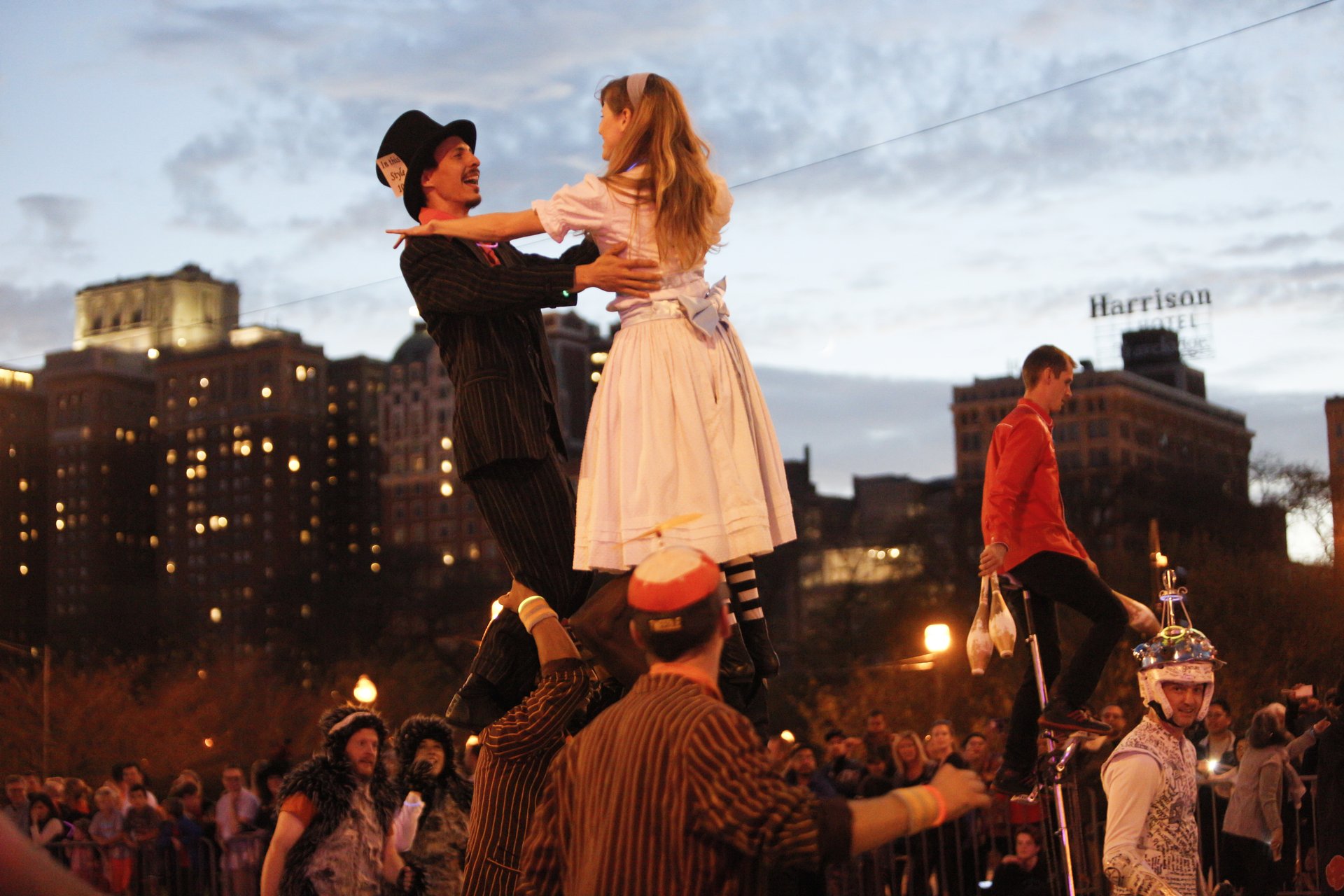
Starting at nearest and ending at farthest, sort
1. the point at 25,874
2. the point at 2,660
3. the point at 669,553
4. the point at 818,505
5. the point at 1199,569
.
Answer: the point at 25,874 → the point at 669,553 → the point at 1199,569 → the point at 2,660 → the point at 818,505

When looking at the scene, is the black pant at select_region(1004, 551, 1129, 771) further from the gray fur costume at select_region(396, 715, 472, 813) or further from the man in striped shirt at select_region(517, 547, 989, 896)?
the gray fur costume at select_region(396, 715, 472, 813)

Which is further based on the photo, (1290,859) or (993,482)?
(1290,859)

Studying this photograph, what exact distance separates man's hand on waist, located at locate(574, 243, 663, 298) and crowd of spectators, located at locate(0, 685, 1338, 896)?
255 cm

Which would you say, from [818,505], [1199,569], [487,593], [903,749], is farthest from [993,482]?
[818,505]

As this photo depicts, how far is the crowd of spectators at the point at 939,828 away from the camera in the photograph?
9445mm

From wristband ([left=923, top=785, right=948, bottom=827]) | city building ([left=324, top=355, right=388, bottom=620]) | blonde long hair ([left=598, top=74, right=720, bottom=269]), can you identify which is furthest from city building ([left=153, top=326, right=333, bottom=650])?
wristband ([left=923, top=785, right=948, bottom=827])

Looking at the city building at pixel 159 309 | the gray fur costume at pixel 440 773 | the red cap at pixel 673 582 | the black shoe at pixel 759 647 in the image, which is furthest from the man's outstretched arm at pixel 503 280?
the city building at pixel 159 309

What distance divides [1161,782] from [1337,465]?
161 ft

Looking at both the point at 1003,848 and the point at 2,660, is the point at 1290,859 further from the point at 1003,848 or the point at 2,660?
the point at 2,660

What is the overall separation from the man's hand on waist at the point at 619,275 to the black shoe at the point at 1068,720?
2940mm

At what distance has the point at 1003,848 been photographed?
36.5 feet

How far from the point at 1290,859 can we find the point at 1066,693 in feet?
14.9

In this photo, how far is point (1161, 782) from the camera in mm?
6363

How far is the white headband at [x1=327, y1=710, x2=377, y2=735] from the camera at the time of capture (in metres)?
8.12
